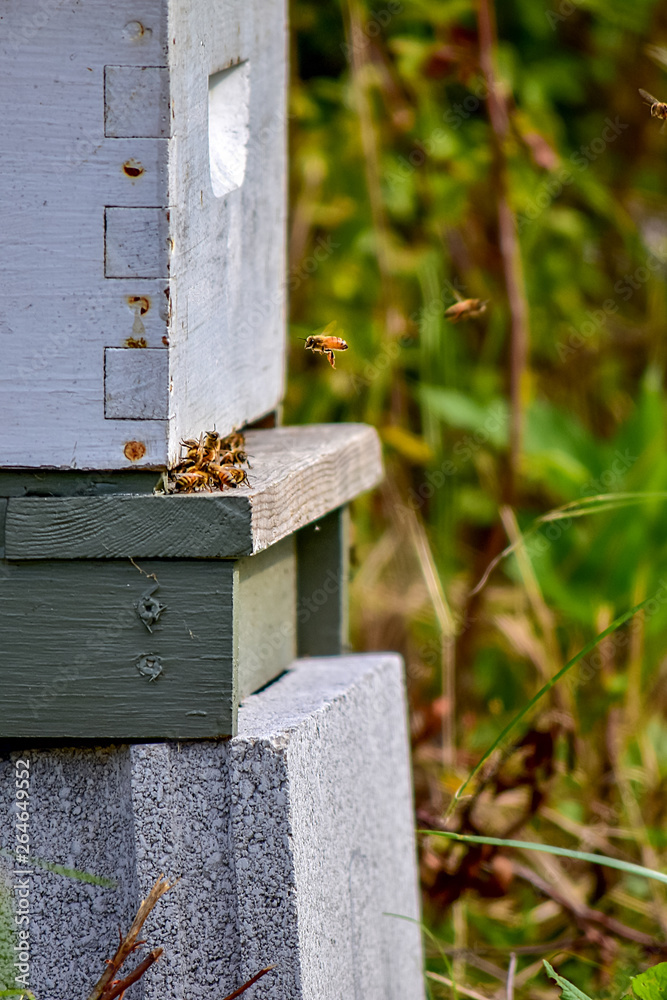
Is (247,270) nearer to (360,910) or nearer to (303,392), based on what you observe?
(360,910)

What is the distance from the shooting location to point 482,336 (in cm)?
362

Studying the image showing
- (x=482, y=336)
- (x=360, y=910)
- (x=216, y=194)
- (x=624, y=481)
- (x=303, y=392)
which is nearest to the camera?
(x=216, y=194)

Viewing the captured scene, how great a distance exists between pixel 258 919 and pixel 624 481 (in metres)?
1.88

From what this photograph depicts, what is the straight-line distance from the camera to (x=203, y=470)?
3.96 feet

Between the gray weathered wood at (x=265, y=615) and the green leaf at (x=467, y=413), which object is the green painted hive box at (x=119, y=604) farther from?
the green leaf at (x=467, y=413)

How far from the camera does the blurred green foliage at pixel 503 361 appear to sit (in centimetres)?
240

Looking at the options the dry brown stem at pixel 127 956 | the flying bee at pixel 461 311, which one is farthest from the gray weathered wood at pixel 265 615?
the flying bee at pixel 461 311

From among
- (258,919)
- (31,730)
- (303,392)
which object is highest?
(303,392)

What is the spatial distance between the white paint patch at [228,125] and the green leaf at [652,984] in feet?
3.32

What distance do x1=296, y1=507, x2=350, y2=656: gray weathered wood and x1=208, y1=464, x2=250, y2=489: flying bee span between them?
1.52 feet

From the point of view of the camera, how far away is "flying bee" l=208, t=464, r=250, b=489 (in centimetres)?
121

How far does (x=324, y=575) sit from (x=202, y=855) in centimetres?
59

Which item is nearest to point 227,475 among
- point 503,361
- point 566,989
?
point 566,989

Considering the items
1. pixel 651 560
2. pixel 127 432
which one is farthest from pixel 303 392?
pixel 127 432
